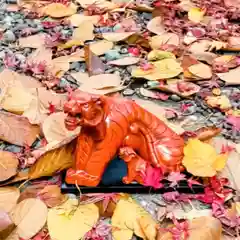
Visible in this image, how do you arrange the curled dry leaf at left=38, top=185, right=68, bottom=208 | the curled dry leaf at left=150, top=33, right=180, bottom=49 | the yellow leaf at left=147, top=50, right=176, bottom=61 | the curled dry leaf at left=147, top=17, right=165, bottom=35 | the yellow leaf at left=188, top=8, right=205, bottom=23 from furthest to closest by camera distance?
1. the yellow leaf at left=188, top=8, right=205, bottom=23
2. the curled dry leaf at left=147, top=17, right=165, bottom=35
3. the curled dry leaf at left=150, top=33, right=180, bottom=49
4. the yellow leaf at left=147, top=50, right=176, bottom=61
5. the curled dry leaf at left=38, top=185, right=68, bottom=208

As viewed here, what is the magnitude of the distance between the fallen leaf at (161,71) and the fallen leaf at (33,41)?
0.38m

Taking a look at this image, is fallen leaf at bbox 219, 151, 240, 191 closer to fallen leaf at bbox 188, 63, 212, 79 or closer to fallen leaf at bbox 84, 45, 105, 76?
fallen leaf at bbox 188, 63, 212, 79

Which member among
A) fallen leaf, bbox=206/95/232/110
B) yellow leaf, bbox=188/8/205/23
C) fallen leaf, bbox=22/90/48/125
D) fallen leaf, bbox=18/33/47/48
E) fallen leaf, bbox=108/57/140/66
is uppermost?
fallen leaf, bbox=22/90/48/125

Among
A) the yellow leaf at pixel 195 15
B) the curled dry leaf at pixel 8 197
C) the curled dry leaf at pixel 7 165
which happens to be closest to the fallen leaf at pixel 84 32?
the yellow leaf at pixel 195 15

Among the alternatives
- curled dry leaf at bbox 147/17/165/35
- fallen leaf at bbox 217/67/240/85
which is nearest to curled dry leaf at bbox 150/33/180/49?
curled dry leaf at bbox 147/17/165/35

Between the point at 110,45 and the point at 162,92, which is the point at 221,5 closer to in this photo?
the point at 110,45

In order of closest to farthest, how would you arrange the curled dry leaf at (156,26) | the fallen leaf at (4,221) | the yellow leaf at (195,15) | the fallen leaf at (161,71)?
Result: the fallen leaf at (4,221), the fallen leaf at (161,71), the curled dry leaf at (156,26), the yellow leaf at (195,15)

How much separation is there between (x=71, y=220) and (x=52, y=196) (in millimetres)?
89

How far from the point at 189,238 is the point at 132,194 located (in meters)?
0.20

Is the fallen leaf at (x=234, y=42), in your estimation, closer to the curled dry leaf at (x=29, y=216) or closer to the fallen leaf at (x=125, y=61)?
the fallen leaf at (x=125, y=61)

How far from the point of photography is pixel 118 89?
1.73m

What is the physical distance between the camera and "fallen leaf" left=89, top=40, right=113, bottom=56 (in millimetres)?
1943

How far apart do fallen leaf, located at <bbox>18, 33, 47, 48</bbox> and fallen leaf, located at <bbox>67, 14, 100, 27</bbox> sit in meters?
0.14

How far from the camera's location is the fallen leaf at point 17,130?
1.51m
